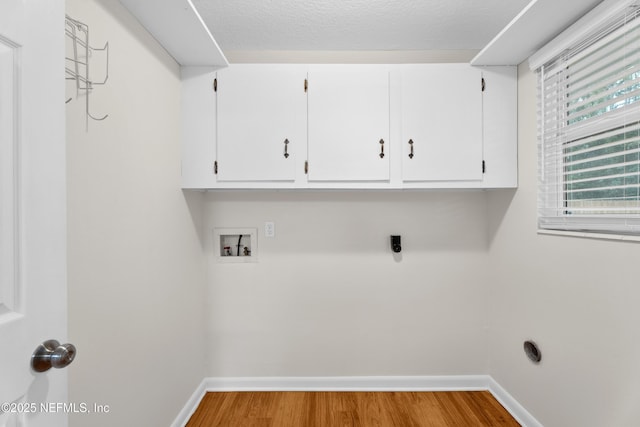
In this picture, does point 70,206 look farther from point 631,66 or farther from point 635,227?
point 631,66

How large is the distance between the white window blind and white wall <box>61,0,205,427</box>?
2.14 meters

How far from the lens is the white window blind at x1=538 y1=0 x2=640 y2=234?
1.30 metres

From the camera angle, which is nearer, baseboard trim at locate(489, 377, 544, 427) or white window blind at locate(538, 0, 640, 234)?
white window blind at locate(538, 0, 640, 234)

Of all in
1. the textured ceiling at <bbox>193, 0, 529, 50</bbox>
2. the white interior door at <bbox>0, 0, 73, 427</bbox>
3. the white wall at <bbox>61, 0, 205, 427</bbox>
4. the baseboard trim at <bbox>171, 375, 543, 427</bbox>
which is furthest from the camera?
the baseboard trim at <bbox>171, 375, 543, 427</bbox>

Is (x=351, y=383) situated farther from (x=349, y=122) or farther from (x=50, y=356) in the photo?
(x=50, y=356)

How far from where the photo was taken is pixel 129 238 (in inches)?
56.4

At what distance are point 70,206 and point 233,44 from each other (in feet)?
5.27

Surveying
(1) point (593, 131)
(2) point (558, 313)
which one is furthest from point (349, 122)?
(2) point (558, 313)

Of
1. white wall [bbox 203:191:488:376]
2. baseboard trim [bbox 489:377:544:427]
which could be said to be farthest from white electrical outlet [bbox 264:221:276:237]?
baseboard trim [bbox 489:377:544:427]

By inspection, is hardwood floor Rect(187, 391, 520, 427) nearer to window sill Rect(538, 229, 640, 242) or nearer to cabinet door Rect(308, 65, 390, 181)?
window sill Rect(538, 229, 640, 242)

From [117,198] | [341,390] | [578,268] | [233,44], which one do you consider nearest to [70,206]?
[117,198]

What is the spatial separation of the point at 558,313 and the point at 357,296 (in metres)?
1.20

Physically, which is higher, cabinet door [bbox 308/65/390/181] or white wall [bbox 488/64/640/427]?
cabinet door [bbox 308/65/390/181]

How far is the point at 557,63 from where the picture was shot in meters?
1.69
